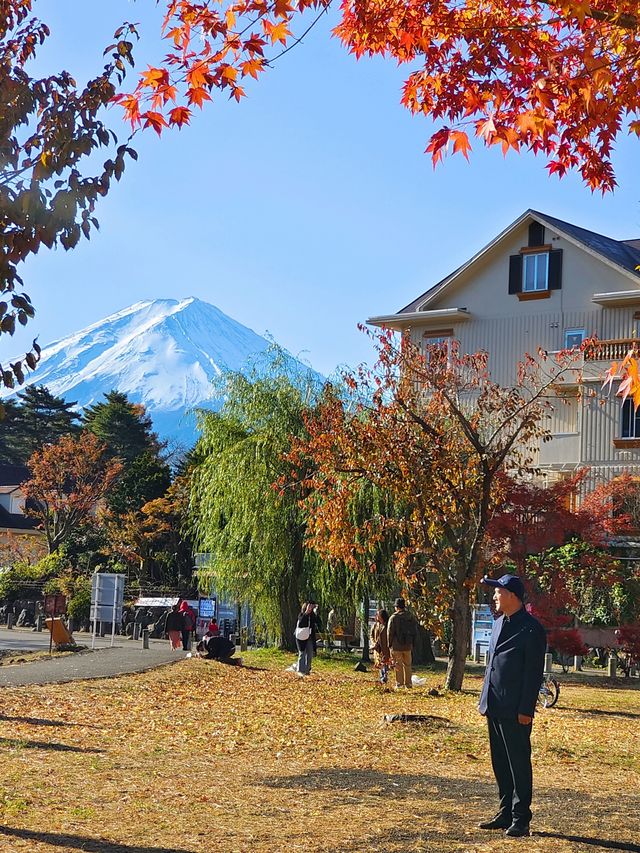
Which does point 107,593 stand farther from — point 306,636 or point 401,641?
point 401,641

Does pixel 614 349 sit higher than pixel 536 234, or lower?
lower

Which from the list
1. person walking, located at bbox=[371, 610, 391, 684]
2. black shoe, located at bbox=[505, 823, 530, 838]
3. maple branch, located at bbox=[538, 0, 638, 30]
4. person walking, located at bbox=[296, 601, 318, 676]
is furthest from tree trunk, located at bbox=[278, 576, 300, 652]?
maple branch, located at bbox=[538, 0, 638, 30]

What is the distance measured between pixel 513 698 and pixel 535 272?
37142 mm

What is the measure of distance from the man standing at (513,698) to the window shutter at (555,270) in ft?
118

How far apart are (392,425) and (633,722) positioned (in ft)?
24.6

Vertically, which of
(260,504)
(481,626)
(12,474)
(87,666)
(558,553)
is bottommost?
(87,666)

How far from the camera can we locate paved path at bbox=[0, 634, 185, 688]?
74.4ft

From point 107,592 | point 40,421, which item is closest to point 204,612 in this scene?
point 107,592

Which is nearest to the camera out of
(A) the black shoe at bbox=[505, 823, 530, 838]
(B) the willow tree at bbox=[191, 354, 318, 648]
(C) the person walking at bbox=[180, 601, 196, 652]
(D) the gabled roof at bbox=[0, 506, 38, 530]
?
(A) the black shoe at bbox=[505, 823, 530, 838]

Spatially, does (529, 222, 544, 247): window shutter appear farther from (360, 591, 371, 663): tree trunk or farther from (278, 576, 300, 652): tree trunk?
(278, 576, 300, 652): tree trunk

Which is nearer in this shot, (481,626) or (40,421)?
(481,626)

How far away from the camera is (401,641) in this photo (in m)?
23.0

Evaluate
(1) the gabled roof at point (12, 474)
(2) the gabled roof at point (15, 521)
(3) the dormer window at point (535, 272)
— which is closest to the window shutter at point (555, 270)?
(3) the dormer window at point (535, 272)

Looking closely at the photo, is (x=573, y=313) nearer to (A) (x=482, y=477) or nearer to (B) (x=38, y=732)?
(A) (x=482, y=477)
